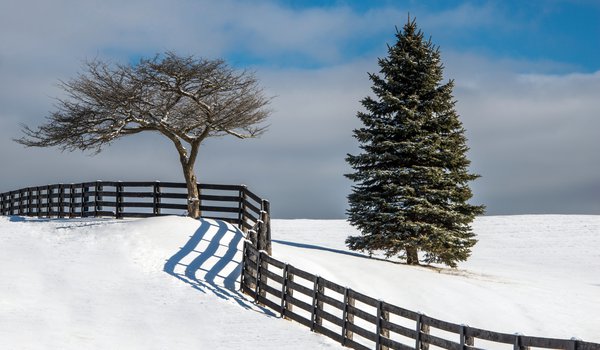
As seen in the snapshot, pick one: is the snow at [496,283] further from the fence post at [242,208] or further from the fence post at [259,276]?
the fence post at [259,276]

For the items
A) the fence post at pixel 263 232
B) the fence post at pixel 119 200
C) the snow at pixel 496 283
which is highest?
the fence post at pixel 119 200

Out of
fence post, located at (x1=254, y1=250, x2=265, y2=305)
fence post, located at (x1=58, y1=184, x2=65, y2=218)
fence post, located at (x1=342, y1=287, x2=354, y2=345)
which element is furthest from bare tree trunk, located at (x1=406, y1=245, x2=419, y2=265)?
fence post, located at (x1=342, y1=287, x2=354, y2=345)

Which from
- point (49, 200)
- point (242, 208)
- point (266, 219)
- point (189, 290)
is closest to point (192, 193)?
point (242, 208)

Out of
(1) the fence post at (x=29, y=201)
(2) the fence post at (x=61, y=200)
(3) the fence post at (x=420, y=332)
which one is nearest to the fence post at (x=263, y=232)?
(3) the fence post at (x=420, y=332)

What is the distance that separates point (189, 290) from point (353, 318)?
5.04 meters

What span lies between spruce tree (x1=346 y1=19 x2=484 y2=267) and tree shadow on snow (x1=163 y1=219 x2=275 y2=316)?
29.3ft

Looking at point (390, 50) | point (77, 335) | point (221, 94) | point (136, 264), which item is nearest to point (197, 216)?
point (221, 94)

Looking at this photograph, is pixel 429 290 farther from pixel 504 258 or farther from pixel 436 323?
pixel 504 258

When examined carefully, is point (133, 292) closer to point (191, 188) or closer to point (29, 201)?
point (191, 188)

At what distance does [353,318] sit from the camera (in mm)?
16344

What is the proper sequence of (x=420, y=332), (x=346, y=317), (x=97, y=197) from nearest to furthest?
(x=420, y=332) < (x=346, y=317) < (x=97, y=197)

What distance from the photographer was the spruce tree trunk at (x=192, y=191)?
100 ft

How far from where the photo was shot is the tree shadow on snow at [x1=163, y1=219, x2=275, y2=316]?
19.6m

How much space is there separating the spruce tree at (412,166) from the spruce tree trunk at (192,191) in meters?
7.73
